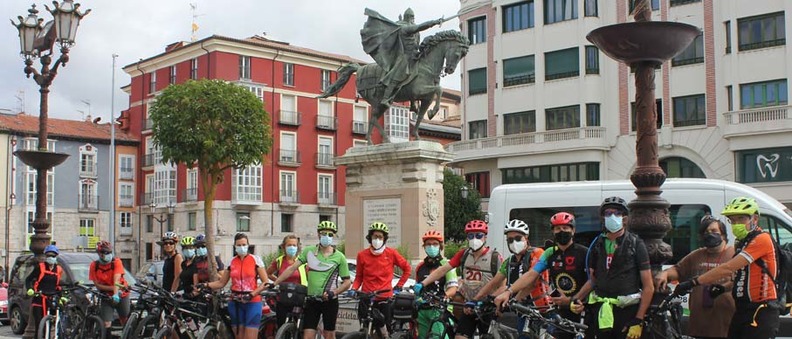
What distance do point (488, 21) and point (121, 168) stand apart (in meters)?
33.5

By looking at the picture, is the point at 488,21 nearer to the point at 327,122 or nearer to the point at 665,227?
the point at 327,122

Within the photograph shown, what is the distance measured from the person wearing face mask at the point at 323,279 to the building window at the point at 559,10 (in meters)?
34.8

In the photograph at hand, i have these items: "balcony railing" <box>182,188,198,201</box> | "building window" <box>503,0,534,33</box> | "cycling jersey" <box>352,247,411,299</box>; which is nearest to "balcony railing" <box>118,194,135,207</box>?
"balcony railing" <box>182,188,198,201</box>

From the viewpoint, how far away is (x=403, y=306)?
9578 millimetres

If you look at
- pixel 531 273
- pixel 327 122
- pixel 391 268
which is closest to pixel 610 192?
pixel 391 268

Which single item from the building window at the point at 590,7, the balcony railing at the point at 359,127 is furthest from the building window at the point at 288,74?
the building window at the point at 590,7

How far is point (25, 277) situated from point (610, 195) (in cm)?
1125

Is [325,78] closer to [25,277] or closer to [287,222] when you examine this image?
[287,222]

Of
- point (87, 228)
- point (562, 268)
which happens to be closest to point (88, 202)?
point (87, 228)

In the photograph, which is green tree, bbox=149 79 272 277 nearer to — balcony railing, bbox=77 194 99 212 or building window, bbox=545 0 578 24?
building window, bbox=545 0 578 24

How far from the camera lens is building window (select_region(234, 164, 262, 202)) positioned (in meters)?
60.8

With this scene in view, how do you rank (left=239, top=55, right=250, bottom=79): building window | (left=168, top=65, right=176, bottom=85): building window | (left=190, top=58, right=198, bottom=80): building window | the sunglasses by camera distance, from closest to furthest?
the sunglasses, (left=239, top=55, right=250, bottom=79): building window, (left=190, top=58, right=198, bottom=80): building window, (left=168, top=65, right=176, bottom=85): building window

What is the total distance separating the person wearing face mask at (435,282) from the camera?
9648 mm

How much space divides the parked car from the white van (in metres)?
7.06
